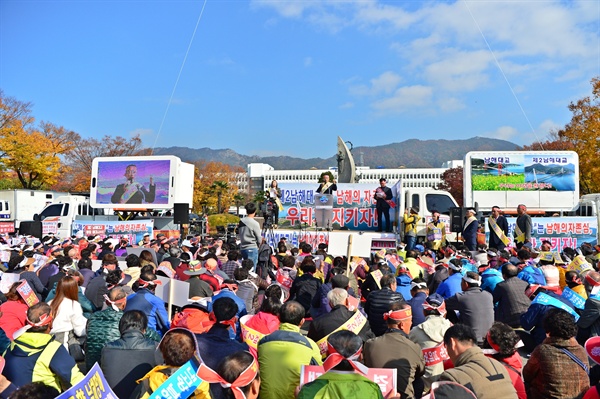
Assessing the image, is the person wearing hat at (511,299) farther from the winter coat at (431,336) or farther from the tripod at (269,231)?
the tripod at (269,231)

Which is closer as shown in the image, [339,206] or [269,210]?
[269,210]

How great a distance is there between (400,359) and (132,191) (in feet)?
70.1

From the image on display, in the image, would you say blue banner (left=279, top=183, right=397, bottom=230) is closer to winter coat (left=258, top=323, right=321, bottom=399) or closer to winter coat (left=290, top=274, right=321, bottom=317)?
winter coat (left=290, top=274, right=321, bottom=317)

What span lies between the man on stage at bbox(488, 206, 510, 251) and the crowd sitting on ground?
4.97 meters

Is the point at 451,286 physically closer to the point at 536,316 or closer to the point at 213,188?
the point at 536,316

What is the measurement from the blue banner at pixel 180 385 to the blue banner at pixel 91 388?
0.31 meters

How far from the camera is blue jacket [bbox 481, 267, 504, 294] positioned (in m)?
8.29

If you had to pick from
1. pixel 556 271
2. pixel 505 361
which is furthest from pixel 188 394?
pixel 556 271

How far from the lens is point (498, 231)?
13.8 m

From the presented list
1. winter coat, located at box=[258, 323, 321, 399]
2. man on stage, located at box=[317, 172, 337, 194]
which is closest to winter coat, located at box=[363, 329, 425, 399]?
winter coat, located at box=[258, 323, 321, 399]

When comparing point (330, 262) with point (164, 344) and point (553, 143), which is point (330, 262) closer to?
point (164, 344)

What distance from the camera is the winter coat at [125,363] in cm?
432

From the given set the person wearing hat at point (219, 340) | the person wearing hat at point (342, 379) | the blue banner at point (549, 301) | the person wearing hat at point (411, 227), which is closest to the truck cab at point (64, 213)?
the person wearing hat at point (411, 227)

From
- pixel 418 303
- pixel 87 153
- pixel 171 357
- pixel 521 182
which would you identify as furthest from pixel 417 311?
pixel 87 153
